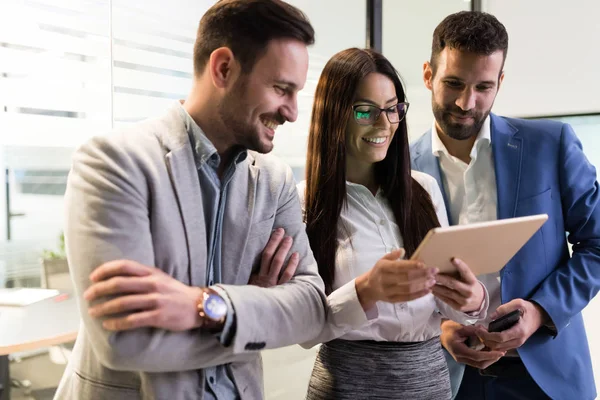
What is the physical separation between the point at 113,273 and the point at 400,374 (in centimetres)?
95

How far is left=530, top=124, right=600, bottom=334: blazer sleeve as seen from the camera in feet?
7.03

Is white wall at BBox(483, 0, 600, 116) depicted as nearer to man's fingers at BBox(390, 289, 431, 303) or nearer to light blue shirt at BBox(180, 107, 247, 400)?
man's fingers at BBox(390, 289, 431, 303)

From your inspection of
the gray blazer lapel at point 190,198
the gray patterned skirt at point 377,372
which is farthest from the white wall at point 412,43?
the gray blazer lapel at point 190,198

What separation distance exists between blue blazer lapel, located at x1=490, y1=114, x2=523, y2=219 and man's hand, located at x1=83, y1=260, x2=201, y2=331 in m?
1.43

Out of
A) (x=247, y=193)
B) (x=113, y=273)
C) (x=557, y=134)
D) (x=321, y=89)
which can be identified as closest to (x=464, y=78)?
(x=557, y=134)

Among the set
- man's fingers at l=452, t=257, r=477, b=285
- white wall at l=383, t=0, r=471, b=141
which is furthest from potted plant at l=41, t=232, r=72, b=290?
white wall at l=383, t=0, r=471, b=141

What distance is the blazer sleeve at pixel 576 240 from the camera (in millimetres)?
2143

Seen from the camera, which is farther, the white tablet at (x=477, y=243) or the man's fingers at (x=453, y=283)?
the man's fingers at (x=453, y=283)

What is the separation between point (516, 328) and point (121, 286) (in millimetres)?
1392

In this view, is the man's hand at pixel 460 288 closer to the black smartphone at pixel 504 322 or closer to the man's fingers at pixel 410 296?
the man's fingers at pixel 410 296

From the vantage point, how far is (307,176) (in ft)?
6.40

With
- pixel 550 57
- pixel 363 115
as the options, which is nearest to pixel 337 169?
pixel 363 115

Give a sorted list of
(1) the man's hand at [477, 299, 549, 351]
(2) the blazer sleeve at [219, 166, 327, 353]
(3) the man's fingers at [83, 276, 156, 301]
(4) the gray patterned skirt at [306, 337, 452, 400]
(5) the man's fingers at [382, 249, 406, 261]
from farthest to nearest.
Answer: (1) the man's hand at [477, 299, 549, 351] < (4) the gray patterned skirt at [306, 337, 452, 400] < (5) the man's fingers at [382, 249, 406, 261] < (2) the blazer sleeve at [219, 166, 327, 353] < (3) the man's fingers at [83, 276, 156, 301]

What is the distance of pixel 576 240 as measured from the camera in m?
2.29
